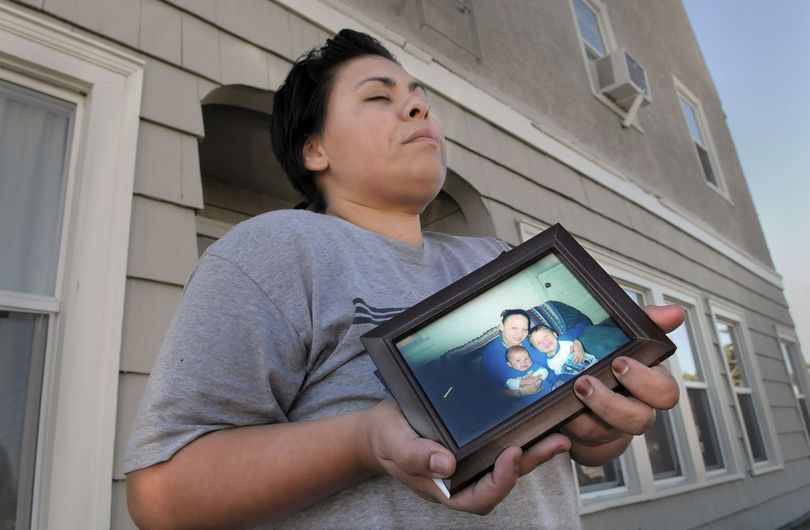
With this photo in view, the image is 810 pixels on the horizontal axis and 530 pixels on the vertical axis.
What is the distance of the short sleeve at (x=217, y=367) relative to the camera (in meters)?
0.59

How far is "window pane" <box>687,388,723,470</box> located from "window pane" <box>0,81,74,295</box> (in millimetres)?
4542

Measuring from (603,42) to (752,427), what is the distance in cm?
418

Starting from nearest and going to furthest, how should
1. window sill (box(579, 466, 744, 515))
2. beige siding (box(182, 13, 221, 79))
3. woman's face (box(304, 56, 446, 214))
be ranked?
1. woman's face (box(304, 56, 446, 214))
2. beige siding (box(182, 13, 221, 79))
3. window sill (box(579, 466, 744, 515))

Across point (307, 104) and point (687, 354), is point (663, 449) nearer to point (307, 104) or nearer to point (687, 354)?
point (687, 354)

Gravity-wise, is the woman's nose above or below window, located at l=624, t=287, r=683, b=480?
above

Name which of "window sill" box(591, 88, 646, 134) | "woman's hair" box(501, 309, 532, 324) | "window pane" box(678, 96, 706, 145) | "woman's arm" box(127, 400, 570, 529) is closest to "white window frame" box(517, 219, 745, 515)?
"window sill" box(591, 88, 646, 134)

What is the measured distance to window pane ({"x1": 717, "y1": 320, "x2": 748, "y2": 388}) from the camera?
545cm

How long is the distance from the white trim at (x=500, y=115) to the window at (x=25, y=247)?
A: 1148mm

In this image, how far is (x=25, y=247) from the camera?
4.45ft

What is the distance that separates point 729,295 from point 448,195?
14.0ft

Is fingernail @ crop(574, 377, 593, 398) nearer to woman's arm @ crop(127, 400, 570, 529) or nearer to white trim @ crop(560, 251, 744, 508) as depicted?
woman's arm @ crop(127, 400, 570, 529)

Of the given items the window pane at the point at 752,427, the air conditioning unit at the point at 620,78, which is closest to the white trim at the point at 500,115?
the air conditioning unit at the point at 620,78

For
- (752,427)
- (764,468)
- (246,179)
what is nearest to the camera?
(246,179)

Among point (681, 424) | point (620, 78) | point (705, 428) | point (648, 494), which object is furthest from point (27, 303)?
point (705, 428)
